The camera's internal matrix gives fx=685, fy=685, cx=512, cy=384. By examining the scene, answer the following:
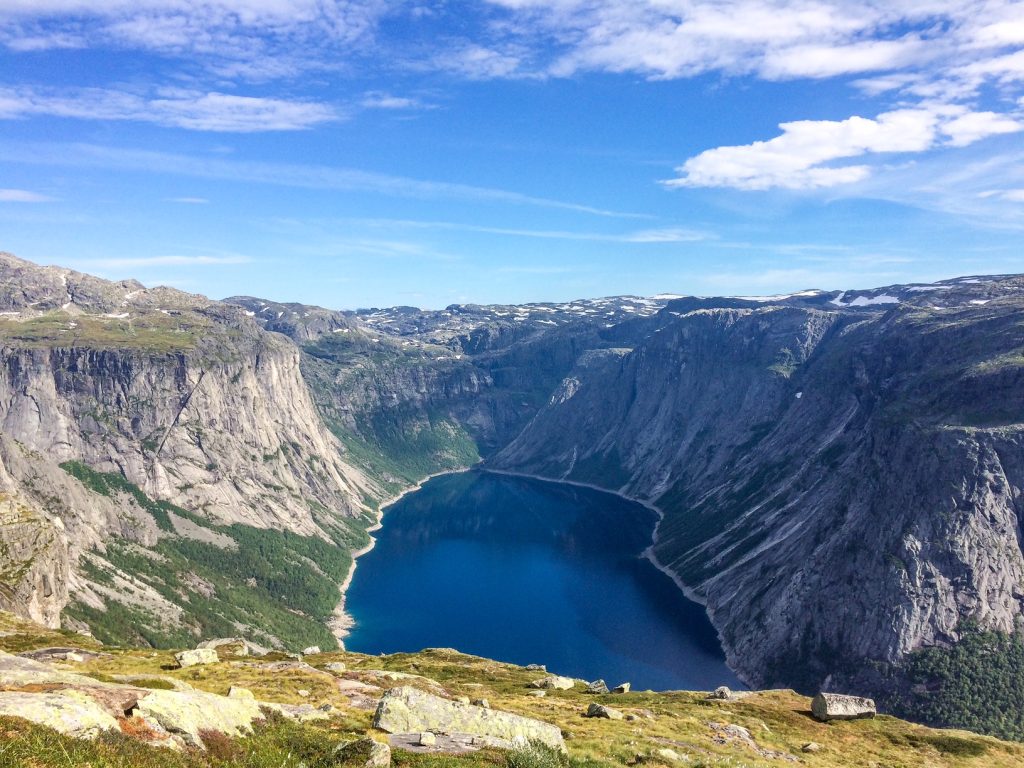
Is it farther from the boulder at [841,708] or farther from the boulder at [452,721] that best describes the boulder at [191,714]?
the boulder at [841,708]

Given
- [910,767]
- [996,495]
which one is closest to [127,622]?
[910,767]

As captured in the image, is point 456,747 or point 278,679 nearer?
point 456,747

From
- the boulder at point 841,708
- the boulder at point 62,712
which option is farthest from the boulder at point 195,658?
the boulder at point 841,708

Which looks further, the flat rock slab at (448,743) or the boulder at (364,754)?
the flat rock slab at (448,743)

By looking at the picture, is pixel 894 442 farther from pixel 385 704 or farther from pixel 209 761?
pixel 209 761

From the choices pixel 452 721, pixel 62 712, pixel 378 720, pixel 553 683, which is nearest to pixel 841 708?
pixel 553 683

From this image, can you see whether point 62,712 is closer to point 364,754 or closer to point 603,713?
point 364,754
